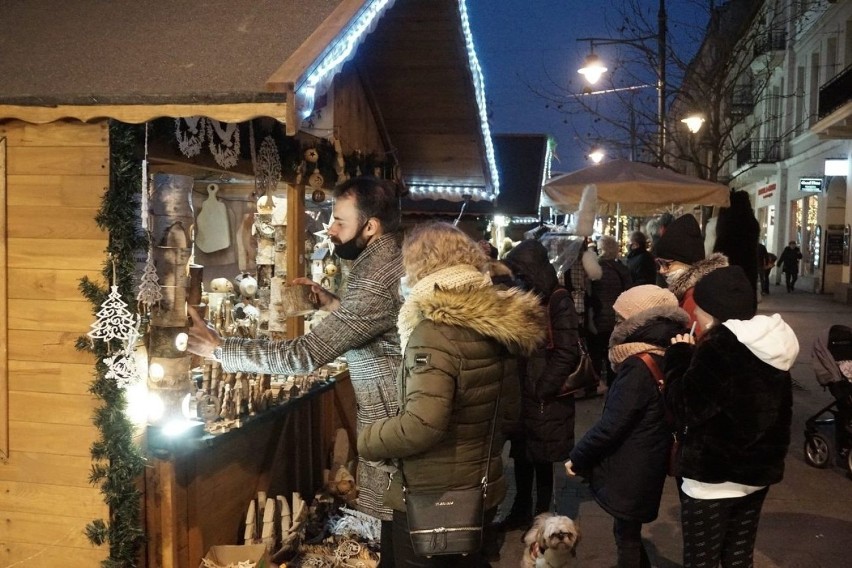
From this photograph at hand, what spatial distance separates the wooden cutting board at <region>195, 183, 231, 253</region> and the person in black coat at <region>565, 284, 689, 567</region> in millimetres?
4245

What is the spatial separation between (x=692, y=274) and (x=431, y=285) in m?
2.43

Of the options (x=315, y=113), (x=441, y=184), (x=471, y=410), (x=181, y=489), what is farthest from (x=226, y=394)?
(x=441, y=184)

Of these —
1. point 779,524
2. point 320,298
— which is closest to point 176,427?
point 320,298

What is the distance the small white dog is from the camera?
428cm

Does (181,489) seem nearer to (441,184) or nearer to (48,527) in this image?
(48,527)

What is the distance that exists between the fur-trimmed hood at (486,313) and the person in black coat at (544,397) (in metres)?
2.27

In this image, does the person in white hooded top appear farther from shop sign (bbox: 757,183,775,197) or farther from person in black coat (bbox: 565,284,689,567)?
shop sign (bbox: 757,183,775,197)

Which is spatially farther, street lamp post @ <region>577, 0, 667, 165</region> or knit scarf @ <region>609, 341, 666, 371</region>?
street lamp post @ <region>577, 0, 667, 165</region>

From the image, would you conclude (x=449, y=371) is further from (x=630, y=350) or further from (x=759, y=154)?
(x=759, y=154)

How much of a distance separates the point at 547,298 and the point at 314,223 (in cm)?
251

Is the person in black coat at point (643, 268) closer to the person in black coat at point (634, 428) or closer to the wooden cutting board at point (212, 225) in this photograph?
the wooden cutting board at point (212, 225)

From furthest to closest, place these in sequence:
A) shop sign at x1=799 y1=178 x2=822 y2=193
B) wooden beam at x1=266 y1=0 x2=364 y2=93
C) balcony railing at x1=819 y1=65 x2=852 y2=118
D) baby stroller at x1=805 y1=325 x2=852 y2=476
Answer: shop sign at x1=799 y1=178 x2=822 y2=193 → balcony railing at x1=819 y1=65 x2=852 y2=118 → baby stroller at x1=805 y1=325 x2=852 y2=476 → wooden beam at x1=266 y1=0 x2=364 y2=93

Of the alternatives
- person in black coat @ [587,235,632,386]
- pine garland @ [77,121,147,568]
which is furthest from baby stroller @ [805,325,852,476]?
pine garland @ [77,121,147,568]

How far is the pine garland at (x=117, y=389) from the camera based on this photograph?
3645 millimetres
